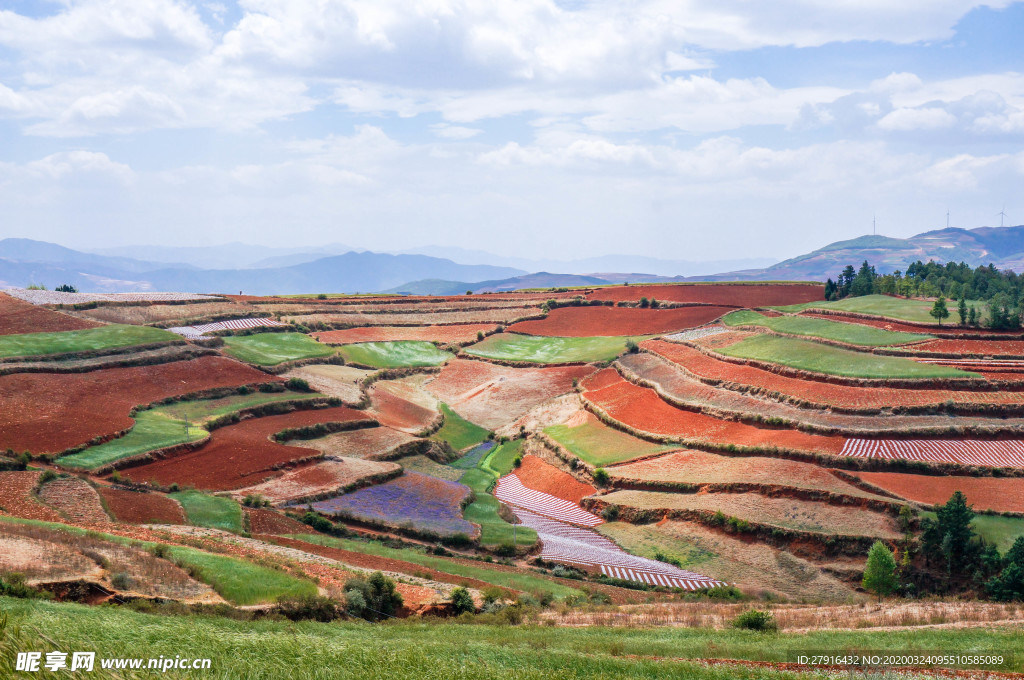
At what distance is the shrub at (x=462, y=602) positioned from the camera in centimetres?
2627

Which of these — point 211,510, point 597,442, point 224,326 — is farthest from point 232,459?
point 224,326

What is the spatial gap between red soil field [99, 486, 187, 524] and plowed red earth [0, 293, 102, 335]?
35.7 m

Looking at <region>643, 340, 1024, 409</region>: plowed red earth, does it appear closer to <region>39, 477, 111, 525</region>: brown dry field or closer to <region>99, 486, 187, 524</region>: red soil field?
<region>99, 486, 187, 524</region>: red soil field

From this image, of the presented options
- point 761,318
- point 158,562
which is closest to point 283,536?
point 158,562

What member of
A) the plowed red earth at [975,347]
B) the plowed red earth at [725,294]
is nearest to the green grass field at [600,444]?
the plowed red earth at [975,347]

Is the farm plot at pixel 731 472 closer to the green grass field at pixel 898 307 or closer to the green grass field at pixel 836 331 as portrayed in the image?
the green grass field at pixel 836 331

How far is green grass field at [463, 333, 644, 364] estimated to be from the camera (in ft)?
290

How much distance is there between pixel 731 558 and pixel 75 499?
3201cm

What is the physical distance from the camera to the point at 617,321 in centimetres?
10488

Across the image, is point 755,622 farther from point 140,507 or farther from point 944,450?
point 944,450

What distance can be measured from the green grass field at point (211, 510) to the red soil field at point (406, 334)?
48.6 m

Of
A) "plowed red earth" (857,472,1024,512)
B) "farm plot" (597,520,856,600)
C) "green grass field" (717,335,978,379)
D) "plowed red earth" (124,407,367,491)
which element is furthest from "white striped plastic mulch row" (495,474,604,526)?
"green grass field" (717,335,978,379)

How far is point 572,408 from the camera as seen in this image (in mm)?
72062

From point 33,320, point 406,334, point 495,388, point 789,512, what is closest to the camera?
point 789,512
